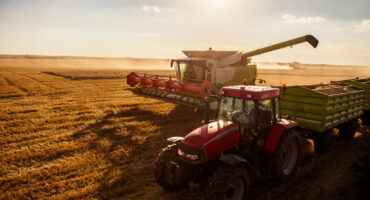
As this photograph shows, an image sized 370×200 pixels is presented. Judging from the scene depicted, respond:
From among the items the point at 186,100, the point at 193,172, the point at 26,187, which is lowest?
the point at 26,187

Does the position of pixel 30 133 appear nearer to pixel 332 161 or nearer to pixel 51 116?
pixel 51 116

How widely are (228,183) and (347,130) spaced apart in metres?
5.89

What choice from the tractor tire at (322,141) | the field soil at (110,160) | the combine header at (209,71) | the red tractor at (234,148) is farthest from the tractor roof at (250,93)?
the combine header at (209,71)

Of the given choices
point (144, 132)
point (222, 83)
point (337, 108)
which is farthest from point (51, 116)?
point (337, 108)

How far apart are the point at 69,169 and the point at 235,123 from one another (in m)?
3.93

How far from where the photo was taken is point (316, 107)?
575 centimetres

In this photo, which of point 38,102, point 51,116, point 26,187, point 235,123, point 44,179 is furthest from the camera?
point 38,102

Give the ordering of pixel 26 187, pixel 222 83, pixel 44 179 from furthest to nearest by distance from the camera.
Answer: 1. pixel 222 83
2. pixel 44 179
3. pixel 26 187

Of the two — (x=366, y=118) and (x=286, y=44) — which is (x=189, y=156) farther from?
(x=286, y=44)

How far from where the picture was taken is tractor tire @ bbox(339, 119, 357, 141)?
721 cm

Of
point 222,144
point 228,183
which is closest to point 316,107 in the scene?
point 222,144

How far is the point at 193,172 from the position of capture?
411 centimetres

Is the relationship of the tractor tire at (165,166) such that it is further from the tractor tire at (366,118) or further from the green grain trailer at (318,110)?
the tractor tire at (366,118)

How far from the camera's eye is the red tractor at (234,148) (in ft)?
11.9
